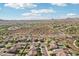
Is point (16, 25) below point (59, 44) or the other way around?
the other way around

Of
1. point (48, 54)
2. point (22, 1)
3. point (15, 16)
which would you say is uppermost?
point (22, 1)

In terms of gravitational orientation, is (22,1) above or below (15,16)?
above

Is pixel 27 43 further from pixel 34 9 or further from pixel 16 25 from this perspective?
pixel 34 9

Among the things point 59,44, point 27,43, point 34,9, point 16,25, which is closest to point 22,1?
point 34,9

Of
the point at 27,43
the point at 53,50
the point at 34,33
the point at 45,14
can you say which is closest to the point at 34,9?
the point at 45,14

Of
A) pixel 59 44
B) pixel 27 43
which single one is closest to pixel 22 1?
pixel 27 43

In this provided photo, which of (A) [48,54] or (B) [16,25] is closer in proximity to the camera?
(A) [48,54]

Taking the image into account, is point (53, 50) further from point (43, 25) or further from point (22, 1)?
point (22, 1)

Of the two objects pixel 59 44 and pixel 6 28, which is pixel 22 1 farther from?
pixel 59 44

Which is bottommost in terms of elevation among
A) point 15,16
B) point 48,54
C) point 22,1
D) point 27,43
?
point 48,54
